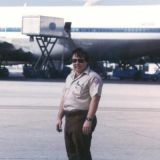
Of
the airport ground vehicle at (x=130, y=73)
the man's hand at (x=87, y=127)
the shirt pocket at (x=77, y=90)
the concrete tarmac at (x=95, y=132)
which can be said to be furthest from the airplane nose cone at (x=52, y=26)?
the man's hand at (x=87, y=127)

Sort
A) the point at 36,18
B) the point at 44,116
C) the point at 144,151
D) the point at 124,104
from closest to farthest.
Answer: the point at 144,151 < the point at 44,116 < the point at 124,104 < the point at 36,18

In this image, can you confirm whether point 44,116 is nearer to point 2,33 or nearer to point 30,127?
point 30,127

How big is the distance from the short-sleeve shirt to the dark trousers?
0.13 meters

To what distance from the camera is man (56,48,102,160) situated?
342 inches

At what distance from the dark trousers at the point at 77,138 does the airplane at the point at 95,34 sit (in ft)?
103

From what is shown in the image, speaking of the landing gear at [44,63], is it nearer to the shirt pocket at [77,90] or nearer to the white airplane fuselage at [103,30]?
the white airplane fuselage at [103,30]

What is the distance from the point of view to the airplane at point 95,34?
4047cm

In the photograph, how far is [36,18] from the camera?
132ft

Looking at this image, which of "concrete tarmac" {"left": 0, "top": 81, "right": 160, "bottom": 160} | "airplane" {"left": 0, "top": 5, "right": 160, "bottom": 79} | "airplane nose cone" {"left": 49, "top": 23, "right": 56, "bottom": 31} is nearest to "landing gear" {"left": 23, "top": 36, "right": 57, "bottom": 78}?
"airplane" {"left": 0, "top": 5, "right": 160, "bottom": 79}

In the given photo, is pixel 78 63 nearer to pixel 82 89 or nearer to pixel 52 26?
pixel 82 89

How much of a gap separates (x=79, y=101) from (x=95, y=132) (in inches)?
211

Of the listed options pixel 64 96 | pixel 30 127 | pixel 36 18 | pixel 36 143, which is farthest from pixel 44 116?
pixel 36 18

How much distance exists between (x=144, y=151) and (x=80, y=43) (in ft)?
100

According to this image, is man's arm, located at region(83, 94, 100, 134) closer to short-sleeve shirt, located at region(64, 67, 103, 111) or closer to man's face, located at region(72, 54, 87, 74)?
short-sleeve shirt, located at region(64, 67, 103, 111)
